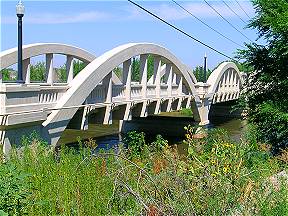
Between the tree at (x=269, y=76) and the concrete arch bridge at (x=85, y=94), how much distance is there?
220 inches

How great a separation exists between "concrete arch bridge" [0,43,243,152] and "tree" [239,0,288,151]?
5597 millimetres

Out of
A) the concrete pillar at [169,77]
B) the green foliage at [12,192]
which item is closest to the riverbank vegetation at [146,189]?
the green foliage at [12,192]

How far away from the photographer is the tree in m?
10.8

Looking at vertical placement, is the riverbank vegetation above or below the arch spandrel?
below

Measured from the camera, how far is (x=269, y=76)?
11.9m

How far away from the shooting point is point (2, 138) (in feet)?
35.8

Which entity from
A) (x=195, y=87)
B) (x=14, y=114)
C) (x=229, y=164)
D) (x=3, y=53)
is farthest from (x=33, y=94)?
(x=195, y=87)

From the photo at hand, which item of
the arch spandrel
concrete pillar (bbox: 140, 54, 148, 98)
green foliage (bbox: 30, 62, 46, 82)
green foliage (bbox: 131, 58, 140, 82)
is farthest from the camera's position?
green foliage (bbox: 131, 58, 140, 82)

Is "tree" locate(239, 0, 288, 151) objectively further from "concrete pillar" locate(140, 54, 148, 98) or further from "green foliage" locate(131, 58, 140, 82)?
"green foliage" locate(131, 58, 140, 82)

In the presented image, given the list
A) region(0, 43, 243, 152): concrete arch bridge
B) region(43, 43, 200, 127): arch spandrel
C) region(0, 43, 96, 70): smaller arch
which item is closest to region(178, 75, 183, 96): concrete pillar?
region(0, 43, 243, 152): concrete arch bridge

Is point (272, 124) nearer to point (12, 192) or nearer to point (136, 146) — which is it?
point (136, 146)

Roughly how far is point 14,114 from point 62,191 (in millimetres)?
6391

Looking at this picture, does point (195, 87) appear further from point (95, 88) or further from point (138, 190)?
point (138, 190)

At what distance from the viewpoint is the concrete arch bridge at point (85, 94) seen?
37.8 feet
